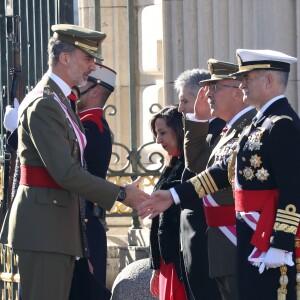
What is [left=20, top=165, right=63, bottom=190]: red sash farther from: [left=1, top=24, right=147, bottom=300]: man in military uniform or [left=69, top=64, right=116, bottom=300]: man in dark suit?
[left=69, top=64, right=116, bottom=300]: man in dark suit

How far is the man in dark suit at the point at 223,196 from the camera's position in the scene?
670 cm

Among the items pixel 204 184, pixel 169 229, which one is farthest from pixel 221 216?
pixel 169 229

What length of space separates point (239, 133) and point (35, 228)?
1020mm

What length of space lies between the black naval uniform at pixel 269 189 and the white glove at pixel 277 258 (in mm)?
23

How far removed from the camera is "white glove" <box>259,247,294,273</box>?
19.6ft

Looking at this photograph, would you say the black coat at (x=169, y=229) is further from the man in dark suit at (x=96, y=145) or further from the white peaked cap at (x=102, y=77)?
the white peaked cap at (x=102, y=77)

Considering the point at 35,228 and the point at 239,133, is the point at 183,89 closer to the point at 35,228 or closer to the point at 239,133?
the point at 239,133

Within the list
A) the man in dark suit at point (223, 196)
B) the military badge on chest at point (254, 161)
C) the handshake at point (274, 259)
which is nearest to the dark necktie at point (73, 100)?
the man in dark suit at point (223, 196)

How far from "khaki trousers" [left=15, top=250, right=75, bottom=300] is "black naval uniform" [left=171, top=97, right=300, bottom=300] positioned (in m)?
0.85

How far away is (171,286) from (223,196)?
834mm

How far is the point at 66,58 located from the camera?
22.0ft

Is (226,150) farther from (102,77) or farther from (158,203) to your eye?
(102,77)

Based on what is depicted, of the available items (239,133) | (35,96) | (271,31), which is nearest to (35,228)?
(35,96)

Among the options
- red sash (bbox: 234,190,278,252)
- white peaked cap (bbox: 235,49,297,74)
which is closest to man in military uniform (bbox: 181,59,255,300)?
white peaked cap (bbox: 235,49,297,74)
